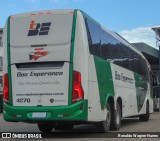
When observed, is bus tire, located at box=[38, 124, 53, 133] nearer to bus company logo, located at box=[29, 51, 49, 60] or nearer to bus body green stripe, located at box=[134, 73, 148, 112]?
bus company logo, located at box=[29, 51, 49, 60]

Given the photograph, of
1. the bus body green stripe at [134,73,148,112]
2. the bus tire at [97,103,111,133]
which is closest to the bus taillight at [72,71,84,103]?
the bus tire at [97,103,111,133]

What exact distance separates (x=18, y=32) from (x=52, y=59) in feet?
4.69

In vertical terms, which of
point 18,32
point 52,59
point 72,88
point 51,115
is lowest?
point 51,115

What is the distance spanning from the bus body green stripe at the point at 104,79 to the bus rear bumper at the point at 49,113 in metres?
1.45

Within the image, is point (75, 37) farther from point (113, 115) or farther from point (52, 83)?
point (113, 115)

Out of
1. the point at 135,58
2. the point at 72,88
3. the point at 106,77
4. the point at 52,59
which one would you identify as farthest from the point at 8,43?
the point at 135,58

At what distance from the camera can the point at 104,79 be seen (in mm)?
14000

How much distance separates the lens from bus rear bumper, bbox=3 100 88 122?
39.1 feet

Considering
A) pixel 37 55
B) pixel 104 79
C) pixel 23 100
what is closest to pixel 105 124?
pixel 104 79

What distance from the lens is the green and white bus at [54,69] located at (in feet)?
39.8

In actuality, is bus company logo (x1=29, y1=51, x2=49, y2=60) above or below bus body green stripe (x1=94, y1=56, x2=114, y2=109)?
above

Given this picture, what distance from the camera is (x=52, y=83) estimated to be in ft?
40.5

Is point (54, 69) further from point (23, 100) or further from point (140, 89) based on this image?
point (140, 89)

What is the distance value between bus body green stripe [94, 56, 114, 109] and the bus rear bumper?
1451 mm
